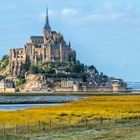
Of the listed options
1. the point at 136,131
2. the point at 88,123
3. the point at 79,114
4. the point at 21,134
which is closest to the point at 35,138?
the point at 21,134

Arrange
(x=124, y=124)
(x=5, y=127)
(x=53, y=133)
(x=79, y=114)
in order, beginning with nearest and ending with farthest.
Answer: (x=53, y=133) < (x=5, y=127) < (x=124, y=124) < (x=79, y=114)

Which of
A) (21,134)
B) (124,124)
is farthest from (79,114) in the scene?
(21,134)

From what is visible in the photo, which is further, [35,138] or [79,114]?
[79,114]

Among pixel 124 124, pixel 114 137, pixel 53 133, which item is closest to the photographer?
pixel 114 137

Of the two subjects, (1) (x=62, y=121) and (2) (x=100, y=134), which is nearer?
(2) (x=100, y=134)

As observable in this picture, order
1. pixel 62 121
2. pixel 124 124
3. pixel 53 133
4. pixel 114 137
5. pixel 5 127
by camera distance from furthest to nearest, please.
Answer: pixel 62 121, pixel 124 124, pixel 5 127, pixel 53 133, pixel 114 137

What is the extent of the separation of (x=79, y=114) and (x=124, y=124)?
584 inches

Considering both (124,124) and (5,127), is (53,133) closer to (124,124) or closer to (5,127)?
(5,127)

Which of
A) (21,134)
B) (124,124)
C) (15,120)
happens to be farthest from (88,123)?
(21,134)

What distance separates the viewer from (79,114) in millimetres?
75562

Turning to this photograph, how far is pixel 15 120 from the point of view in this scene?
65.6 meters

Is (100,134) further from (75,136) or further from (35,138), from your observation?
(35,138)

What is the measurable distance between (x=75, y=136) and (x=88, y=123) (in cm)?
1264

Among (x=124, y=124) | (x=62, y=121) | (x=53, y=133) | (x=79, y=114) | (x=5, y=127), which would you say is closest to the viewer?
(x=53, y=133)
